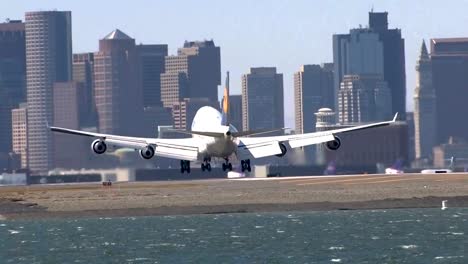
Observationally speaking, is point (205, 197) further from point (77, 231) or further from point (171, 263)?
point (171, 263)

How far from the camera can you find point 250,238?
435 ft

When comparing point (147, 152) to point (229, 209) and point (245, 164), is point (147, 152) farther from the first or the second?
point (229, 209)

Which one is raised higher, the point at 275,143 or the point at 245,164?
the point at 275,143

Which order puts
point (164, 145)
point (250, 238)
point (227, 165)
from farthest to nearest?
point (164, 145), point (227, 165), point (250, 238)

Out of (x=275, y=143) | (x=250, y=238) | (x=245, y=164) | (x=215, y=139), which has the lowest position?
(x=250, y=238)

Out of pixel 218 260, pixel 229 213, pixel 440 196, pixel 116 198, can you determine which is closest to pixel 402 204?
pixel 440 196

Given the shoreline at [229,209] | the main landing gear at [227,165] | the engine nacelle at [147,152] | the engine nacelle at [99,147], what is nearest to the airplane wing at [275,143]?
the main landing gear at [227,165]

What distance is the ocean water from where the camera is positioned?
385ft

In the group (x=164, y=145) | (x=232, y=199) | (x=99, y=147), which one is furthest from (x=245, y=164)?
(x=99, y=147)

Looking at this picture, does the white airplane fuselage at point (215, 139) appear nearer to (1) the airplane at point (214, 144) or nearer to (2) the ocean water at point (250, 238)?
(1) the airplane at point (214, 144)

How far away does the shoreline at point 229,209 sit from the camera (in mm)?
168625

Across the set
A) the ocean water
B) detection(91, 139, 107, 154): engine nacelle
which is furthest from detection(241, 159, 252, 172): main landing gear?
the ocean water

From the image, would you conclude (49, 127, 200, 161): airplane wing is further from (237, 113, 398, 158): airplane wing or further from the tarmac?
(237, 113, 398, 158): airplane wing

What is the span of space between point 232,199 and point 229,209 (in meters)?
6.55
